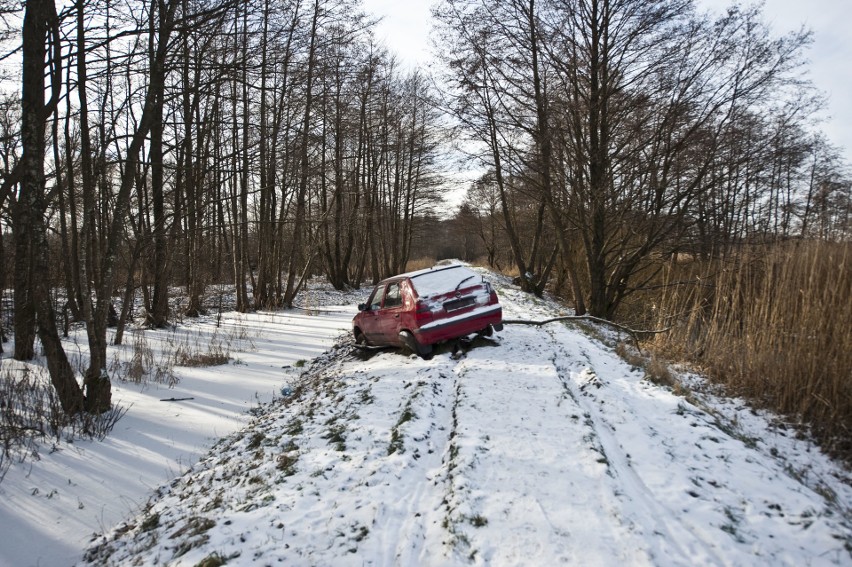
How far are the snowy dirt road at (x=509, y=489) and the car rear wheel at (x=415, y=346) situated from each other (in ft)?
6.65

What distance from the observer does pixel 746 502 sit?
11.0ft

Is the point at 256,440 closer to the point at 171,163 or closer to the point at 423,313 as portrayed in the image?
the point at 423,313

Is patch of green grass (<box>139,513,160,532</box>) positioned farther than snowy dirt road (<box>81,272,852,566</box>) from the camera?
Yes

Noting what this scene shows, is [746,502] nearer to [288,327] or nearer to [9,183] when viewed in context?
[9,183]

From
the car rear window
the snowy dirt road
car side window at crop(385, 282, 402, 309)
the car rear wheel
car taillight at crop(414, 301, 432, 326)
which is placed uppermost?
the car rear window

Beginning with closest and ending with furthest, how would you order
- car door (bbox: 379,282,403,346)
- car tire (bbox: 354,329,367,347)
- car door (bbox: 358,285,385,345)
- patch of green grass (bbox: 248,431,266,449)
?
patch of green grass (bbox: 248,431,266,449), car door (bbox: 379,282,403,346), car door (bbox: 358,285,385,345), car tire (bbox: 354,329,367,347)

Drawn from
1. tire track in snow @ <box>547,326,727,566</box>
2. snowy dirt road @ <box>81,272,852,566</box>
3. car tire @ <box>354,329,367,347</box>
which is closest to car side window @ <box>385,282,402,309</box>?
car tire @ <box>354,329,367,347</box>

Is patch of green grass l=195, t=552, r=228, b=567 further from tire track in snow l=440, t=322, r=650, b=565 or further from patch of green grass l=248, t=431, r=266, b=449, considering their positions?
patch of green grass l=248, t=431, r=266, b=449

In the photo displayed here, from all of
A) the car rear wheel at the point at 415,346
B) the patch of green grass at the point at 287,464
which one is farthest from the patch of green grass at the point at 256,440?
the car rear wheel at the point at 415,346

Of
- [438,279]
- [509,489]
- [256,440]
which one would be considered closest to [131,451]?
[256,440]

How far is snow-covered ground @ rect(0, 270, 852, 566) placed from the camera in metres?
3.03

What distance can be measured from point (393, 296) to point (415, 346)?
1.26 m

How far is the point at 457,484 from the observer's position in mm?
3754

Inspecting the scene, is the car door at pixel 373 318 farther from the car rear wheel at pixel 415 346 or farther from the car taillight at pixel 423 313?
the car taillight at pixel 423 313
